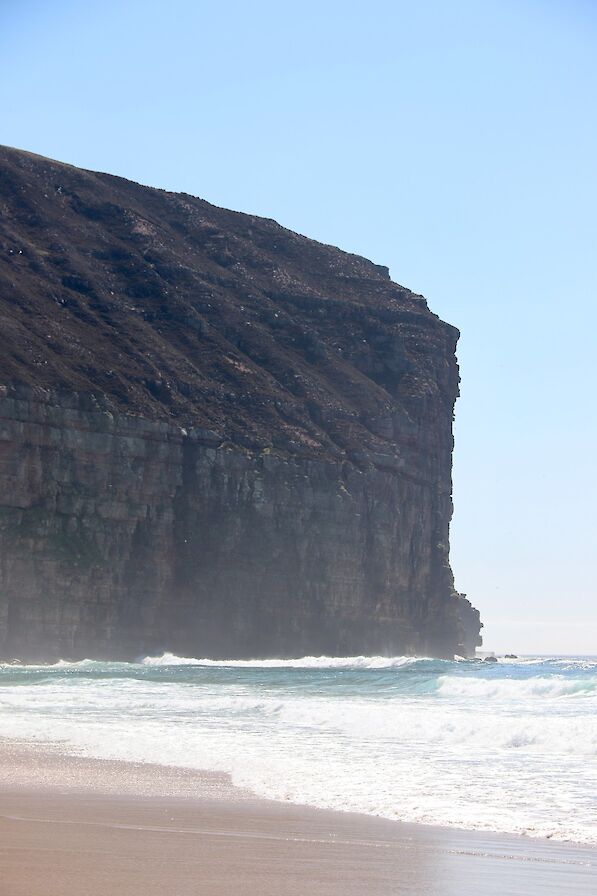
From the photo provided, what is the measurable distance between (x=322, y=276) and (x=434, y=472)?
20.9 metres

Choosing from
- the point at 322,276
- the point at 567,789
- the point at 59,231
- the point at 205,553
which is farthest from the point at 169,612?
the point at 567,789

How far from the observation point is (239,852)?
1092cm

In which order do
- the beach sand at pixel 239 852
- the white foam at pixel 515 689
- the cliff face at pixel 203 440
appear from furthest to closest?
the cliff face at pixel 203 440
the white foam at pixel 515 689
the beach sand at pixel 239 852

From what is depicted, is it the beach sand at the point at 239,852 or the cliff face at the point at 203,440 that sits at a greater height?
the cliff face at the point at 203,440

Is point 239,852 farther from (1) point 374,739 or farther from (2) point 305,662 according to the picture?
(2) point 305,662

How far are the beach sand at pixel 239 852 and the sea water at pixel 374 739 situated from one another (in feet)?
3.00

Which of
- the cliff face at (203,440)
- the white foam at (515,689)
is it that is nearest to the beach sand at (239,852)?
the white foam at (515,689)

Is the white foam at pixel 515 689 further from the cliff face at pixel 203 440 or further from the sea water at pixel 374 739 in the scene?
the cliff face at pixel 203 440

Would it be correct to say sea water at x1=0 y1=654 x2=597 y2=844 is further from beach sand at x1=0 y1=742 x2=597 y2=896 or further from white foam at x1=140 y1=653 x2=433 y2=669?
white foam at x1=140 y1=653 x2=433 y2=669

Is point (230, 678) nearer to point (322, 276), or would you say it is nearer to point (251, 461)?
point (251, 461)

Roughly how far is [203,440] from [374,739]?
56.3 metres

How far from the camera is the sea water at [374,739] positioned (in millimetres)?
14102

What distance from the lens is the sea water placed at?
46.3ft

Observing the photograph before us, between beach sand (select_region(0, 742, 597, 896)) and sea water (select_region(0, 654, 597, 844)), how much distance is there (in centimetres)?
91
